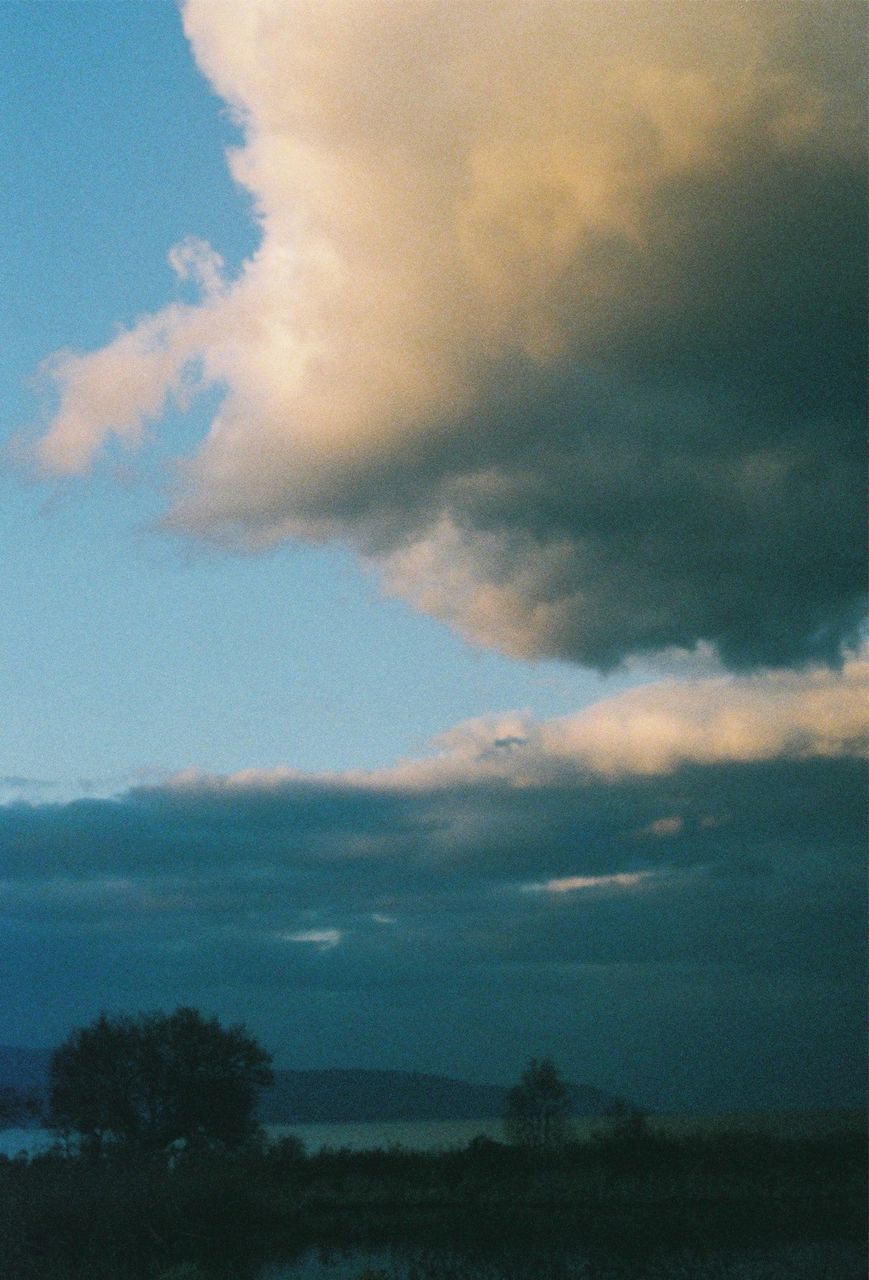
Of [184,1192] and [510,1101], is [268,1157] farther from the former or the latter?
[184,1192]

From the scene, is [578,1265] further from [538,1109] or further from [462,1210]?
[538,1109]

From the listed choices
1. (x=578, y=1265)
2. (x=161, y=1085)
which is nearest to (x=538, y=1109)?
(x=161, y=1085)

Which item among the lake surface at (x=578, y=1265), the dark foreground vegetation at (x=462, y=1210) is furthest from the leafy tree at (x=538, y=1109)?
the lake surface at (x=578, y=1265)

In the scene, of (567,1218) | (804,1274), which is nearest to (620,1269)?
(804,1274)

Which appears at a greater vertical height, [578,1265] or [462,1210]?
[578,1265]

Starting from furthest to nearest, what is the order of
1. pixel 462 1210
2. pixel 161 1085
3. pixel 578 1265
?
pixel 161 1085 → pixel 462 1210 → pixel 578 1265

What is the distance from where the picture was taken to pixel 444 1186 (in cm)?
6153

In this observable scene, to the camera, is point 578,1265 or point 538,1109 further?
point 538,1109

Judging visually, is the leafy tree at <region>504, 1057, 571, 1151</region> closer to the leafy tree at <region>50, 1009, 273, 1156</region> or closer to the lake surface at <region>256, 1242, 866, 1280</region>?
the leafy tree at <region>50, 1009, 273, 1156</region>

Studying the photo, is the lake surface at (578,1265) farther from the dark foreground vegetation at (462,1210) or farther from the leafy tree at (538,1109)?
the leafy tree at (538,1109)

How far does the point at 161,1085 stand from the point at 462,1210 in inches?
900

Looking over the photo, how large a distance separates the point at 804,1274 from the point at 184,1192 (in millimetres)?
24029

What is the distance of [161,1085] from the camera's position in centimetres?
6981

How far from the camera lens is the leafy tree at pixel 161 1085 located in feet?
226
